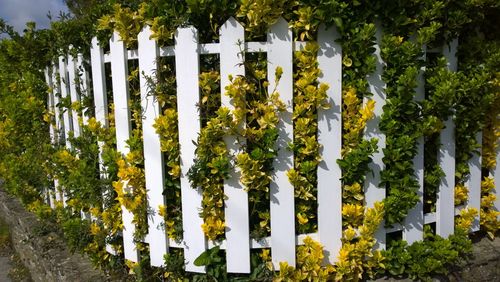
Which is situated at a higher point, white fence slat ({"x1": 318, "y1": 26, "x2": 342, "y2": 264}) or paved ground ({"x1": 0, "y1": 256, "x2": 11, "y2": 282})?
white fence slat ({"x1": 318, "y1": 26, "x2": 342, "y2": 264})

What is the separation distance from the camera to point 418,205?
8.64 feet

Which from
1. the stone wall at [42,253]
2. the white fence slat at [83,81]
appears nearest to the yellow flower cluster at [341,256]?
the stone wall at [42,253]

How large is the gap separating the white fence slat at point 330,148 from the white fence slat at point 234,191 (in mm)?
420

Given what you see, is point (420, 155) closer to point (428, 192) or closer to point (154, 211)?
point (428, 192)

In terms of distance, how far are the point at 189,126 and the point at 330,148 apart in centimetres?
77

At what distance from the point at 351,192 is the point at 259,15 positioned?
1.08 m

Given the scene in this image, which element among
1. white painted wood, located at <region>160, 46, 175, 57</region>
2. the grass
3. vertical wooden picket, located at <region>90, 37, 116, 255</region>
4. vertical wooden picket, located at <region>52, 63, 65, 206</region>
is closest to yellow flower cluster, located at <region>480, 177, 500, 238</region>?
white painted wood, located at <region>160, 46, 175, 57</region>

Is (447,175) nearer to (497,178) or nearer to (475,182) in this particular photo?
(475,182)

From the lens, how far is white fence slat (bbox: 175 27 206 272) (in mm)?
2318

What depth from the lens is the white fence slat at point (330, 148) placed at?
233 centimetres

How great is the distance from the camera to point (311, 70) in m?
2.30

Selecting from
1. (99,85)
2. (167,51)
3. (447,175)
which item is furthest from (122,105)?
(447,175)

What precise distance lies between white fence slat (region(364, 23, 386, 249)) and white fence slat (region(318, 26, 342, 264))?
178 mm

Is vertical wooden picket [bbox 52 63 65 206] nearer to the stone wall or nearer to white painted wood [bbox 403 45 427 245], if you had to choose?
the stone wall
